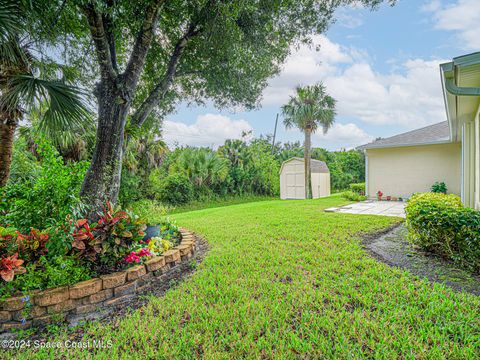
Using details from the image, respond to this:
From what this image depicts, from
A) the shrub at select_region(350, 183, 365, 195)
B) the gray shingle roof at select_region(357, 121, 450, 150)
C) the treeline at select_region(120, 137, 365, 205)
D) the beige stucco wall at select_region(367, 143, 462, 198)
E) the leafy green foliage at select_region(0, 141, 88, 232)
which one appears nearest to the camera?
the leafy green foliage at select_region(0, 141, 88, 232)

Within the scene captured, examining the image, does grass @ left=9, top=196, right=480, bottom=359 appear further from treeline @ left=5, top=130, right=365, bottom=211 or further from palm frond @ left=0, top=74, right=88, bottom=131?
palm frond @ left=0, top=74, right=88, bottom=131

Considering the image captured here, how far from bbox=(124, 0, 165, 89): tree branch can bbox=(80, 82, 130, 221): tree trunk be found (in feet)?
0.92

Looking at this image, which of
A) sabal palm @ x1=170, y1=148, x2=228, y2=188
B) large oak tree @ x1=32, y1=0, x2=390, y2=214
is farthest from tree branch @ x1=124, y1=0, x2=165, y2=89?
sabal palm @ x1=170, y1=148, x2=228, y2=188

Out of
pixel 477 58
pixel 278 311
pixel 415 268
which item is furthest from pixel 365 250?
pixel 477 58

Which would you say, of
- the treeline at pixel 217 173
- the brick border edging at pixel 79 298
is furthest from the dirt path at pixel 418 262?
the treeline at pixel 217 173

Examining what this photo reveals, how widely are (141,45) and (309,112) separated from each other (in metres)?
13.2

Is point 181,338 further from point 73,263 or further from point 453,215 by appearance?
point 453,215

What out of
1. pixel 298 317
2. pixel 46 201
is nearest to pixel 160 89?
pixel 46 201

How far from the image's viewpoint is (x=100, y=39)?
319 cm

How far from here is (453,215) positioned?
124 inches

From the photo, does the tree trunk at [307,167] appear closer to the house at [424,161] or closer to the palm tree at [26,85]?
the house at [424,161]

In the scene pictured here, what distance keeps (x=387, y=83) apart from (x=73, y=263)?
36.3 ft

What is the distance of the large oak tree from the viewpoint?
328cm

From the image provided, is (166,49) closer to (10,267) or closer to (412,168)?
(10,267)
